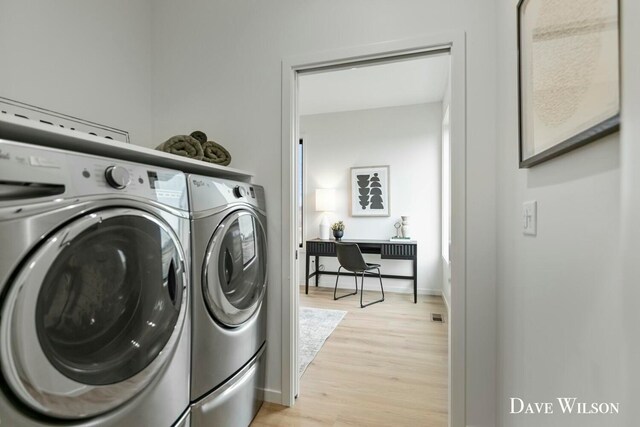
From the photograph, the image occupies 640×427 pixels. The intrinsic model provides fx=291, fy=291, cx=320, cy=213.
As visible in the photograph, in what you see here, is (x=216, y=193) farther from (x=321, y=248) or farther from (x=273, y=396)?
(x=321, y=248)

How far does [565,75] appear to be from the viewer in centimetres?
74

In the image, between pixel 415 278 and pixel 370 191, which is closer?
pixel 415 278

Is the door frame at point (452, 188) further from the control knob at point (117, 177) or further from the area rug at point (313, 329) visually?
the control knob at point (117, 177)

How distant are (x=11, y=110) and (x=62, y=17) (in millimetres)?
595

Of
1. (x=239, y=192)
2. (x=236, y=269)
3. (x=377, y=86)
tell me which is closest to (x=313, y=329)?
(x=236, y=269)

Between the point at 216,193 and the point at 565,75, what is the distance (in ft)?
4.17

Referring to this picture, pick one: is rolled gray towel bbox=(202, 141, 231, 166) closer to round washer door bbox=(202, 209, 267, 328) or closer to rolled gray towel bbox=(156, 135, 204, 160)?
rolled gray towel bbox=(156, 135, 204, 160)

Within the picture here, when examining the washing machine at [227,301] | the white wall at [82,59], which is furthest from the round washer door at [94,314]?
the white wall at [82,59]

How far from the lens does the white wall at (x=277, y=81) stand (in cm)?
147

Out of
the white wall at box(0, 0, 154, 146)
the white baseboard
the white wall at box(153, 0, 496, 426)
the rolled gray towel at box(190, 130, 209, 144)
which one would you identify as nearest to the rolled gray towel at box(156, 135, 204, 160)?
the rolled gray towel at box(190, 130, 209, 144)

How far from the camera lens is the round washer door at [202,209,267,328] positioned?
50.5 inches

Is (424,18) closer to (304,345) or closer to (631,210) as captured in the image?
(631,210)

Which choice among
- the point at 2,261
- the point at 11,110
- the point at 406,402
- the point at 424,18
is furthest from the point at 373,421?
the point at 11,110

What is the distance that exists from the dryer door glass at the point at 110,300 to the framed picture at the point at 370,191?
3461 millimetres
